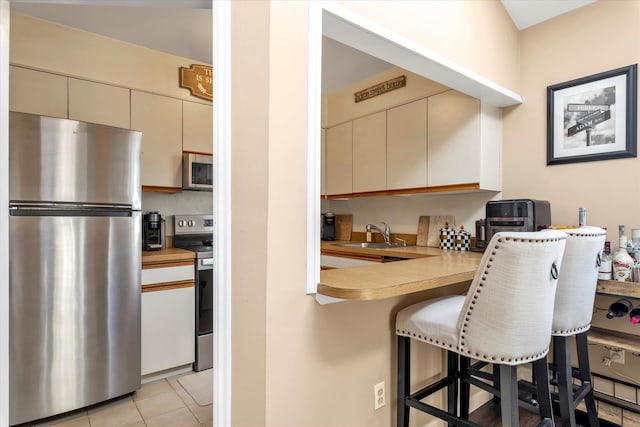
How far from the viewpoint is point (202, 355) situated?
102 inches

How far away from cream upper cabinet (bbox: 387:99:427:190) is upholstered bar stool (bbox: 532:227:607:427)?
1317 mm

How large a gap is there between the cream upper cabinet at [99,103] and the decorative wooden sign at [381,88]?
2.02 meters

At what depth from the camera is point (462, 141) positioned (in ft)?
8.04

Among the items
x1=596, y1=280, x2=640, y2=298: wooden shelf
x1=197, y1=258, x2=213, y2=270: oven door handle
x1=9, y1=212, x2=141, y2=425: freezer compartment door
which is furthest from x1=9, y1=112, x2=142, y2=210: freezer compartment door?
x1=596, y1=280, x2=640, y2=298: wooden shelf

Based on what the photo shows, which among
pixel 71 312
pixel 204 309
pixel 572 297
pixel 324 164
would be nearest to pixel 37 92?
pixel 71 312

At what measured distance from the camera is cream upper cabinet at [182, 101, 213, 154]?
2.87m

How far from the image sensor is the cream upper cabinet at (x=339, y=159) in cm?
341

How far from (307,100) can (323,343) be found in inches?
Answer: 35.6

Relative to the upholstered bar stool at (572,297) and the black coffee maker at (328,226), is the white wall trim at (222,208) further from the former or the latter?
the black coffee maker at (328,226)

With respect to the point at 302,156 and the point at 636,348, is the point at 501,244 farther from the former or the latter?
the point at 636,348

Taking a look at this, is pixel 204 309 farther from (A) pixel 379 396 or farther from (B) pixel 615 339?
(B) pixel 615 339

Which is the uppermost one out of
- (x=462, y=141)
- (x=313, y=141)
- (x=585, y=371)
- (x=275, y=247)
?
(x=462, y=141)

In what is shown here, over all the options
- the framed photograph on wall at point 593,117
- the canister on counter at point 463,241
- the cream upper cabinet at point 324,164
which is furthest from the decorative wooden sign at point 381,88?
the canister on counter at point 463,241

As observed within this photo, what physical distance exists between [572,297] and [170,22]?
302cm
